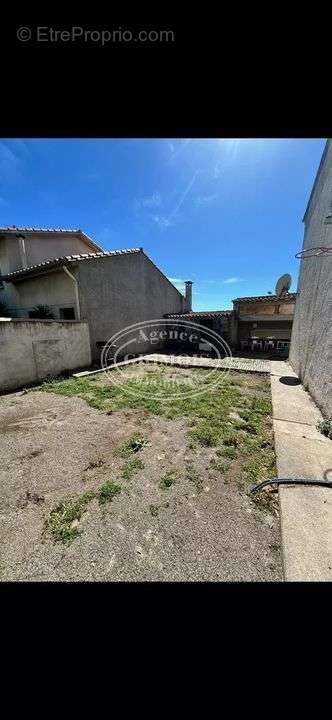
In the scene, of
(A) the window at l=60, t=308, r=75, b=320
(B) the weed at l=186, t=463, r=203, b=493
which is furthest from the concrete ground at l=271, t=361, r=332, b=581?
(A) the window at l=60, t=308, r=75, b=320

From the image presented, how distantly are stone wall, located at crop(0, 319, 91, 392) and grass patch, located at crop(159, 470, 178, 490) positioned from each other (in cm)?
538

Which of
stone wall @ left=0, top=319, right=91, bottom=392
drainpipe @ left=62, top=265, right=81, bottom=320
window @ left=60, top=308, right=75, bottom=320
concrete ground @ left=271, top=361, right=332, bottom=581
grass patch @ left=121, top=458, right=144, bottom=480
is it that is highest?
drainpipe @ left=62, top=265, right=81, bottom=320

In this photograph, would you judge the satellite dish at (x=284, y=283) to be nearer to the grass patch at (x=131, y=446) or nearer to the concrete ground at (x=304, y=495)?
the concrete ground at (x=304, y=495)

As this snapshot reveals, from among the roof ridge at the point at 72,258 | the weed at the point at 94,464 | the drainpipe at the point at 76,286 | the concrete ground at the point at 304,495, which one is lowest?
the weed at the point at 94,464

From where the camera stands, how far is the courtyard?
1811 millimetres

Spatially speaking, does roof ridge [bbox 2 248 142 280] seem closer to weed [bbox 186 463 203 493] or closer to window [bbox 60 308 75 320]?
window [bbox 60 308 75 320]

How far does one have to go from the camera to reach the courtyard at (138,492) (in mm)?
1811

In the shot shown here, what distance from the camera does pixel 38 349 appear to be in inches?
271

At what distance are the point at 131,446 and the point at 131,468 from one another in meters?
0.56

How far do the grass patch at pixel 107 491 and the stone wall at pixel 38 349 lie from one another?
4.99m

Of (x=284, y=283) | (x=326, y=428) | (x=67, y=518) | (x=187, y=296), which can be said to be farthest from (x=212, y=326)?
(x=67, y=518)

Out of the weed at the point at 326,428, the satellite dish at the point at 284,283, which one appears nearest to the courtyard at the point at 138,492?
the weed at the point at 326,428
